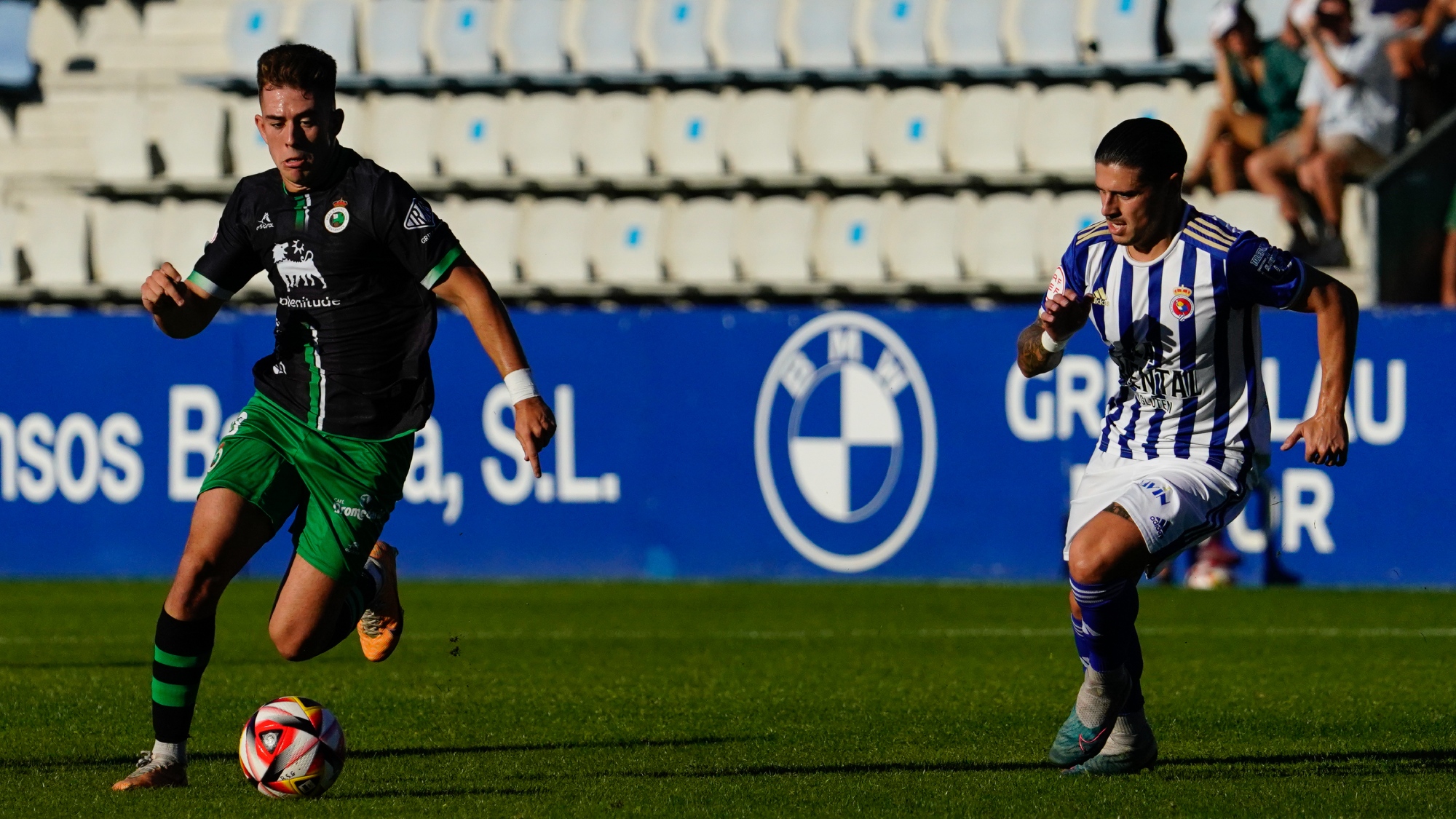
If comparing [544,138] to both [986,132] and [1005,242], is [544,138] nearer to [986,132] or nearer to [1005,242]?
[986,132]

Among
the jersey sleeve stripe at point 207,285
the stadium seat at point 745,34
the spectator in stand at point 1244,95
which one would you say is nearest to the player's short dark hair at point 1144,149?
the jersey sleeve stripe at point 207,285

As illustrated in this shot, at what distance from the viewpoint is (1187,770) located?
21.6 feet

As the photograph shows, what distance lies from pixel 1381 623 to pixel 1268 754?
5.01 meters

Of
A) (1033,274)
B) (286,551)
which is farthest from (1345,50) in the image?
(286,551)

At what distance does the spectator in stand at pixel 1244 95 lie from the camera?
1590 cm

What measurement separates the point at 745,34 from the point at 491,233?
108 inches

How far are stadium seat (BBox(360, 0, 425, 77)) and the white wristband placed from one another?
554 inches

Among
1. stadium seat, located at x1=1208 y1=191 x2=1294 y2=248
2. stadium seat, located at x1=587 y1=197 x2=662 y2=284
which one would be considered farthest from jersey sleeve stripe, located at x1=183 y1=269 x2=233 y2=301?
stadium seat, located at x1=587 y1=197 x2=662 y2=284

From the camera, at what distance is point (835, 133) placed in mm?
18188

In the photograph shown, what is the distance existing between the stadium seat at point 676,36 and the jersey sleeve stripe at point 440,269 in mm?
12835

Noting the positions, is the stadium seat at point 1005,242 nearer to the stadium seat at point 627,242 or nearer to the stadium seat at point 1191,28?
the stadium seat at point 1191,28

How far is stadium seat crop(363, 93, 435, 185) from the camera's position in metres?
19.2

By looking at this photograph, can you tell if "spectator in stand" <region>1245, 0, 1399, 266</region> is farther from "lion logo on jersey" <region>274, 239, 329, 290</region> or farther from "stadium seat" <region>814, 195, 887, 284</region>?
"lion logo on jersey" <region>274, 239, 329, 290</region>

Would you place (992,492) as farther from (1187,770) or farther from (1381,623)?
(1187,770)
